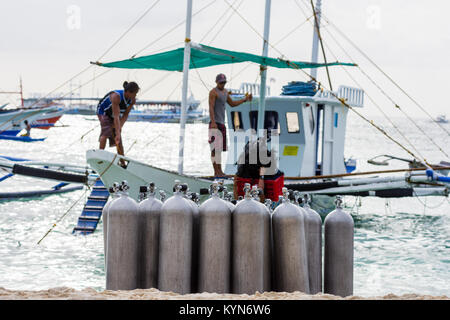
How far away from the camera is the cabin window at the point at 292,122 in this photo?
15234 millimetres

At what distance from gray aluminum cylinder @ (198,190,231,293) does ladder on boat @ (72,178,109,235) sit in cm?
857

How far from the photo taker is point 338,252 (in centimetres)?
522

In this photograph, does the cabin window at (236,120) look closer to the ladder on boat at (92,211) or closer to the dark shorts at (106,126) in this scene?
the ladder on boat at (92,211)

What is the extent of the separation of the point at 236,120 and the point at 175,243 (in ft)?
36.5

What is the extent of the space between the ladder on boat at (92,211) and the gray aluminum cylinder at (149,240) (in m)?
8.24

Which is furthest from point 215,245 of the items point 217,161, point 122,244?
point 217,161

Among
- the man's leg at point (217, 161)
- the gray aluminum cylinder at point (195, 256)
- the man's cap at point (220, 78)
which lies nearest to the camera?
the gray aluminum cylinder at point (195, 256)

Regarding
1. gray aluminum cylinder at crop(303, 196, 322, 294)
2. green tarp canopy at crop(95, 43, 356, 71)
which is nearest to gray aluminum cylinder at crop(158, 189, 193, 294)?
gray aluminum cylinder at crop(303, 196, 322, 294)

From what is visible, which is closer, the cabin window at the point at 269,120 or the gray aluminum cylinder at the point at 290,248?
the gray aluminum cylinder at the point at 290,248

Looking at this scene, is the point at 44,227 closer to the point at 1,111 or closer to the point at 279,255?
the point at 279,255

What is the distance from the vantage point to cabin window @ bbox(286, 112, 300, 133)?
50.0 ft

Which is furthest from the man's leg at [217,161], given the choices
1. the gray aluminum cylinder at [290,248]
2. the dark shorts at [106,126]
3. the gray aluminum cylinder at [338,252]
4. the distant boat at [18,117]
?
the distant boat at [18,117]

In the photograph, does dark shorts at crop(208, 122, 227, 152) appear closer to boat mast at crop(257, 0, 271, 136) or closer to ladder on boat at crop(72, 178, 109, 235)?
boat mast at crop(257, 0, 271, 136)
